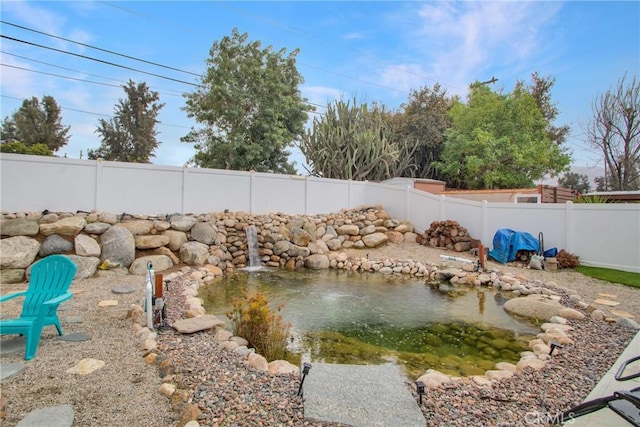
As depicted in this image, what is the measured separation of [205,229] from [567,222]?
919 centimetres

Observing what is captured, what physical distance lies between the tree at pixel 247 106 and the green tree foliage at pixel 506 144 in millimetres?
8056

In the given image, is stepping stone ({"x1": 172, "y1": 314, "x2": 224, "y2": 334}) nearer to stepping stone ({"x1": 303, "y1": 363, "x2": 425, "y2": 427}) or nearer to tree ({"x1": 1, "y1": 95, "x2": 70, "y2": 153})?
stepping stone ({"x1": 303, "y1": 363, "x2": 425, "y2": 427})

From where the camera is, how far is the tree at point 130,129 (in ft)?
68.8

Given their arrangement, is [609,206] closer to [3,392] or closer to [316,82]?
[3,392]

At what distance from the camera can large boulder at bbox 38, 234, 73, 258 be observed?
6383 mm

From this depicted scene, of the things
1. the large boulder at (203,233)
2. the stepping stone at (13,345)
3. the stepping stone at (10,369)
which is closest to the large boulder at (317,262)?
the large boulder at (203,233)

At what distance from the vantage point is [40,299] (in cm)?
333

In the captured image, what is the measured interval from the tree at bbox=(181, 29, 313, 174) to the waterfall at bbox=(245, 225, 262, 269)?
4.64 meters

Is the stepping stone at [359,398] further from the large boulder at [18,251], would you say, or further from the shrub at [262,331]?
the large boulder at [18,251]

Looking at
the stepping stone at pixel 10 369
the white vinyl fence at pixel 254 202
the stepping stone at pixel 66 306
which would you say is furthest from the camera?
the white vinyl fence at pixel 254 202

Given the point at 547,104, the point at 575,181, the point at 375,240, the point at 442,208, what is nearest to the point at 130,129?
the point at 375,240

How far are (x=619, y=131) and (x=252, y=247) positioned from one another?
1629cm

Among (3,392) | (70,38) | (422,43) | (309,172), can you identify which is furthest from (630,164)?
(70,38)

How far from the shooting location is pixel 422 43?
1053cm
